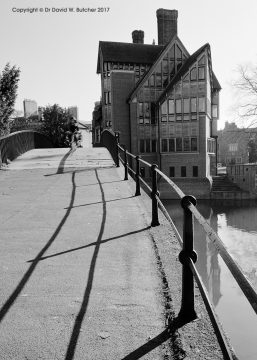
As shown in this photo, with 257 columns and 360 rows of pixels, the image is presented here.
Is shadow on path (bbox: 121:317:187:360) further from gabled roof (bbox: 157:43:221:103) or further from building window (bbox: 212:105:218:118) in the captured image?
building window (bbox: 212:105:218:118)

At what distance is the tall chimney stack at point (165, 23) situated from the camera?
139 feet

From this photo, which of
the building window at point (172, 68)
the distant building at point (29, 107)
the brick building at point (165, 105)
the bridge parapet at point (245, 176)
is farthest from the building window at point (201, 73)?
the distant building at point (29, 107)

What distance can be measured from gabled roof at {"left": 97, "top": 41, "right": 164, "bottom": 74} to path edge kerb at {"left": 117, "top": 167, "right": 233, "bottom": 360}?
1516 inches

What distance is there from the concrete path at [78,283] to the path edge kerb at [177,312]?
3.7 inches

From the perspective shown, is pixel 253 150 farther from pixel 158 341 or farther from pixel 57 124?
pixel 158 341

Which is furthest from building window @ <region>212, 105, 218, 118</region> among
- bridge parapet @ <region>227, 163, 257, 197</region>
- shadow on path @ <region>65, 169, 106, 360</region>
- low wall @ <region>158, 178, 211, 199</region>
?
shadow on path @ <region>65, 169, 106, 360</region>

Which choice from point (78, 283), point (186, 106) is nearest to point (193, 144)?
point (186, 106)

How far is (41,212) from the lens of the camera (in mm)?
6602

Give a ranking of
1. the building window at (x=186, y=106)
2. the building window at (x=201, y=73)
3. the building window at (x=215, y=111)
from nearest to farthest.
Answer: the building window at (x=201, y=73) < the building window at (x=186, y=106) < the building window at (x=215, y=111)

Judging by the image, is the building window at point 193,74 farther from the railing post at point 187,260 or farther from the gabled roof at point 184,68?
the railing post at point 187,260

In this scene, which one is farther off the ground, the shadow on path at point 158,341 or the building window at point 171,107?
the building window at point 171,107

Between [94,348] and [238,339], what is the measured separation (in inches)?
416

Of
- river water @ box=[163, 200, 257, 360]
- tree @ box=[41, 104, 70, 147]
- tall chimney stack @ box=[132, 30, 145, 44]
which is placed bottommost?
river water @ box=[163, 200, 257, 360]

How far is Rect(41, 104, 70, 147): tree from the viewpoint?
37.5 meters
